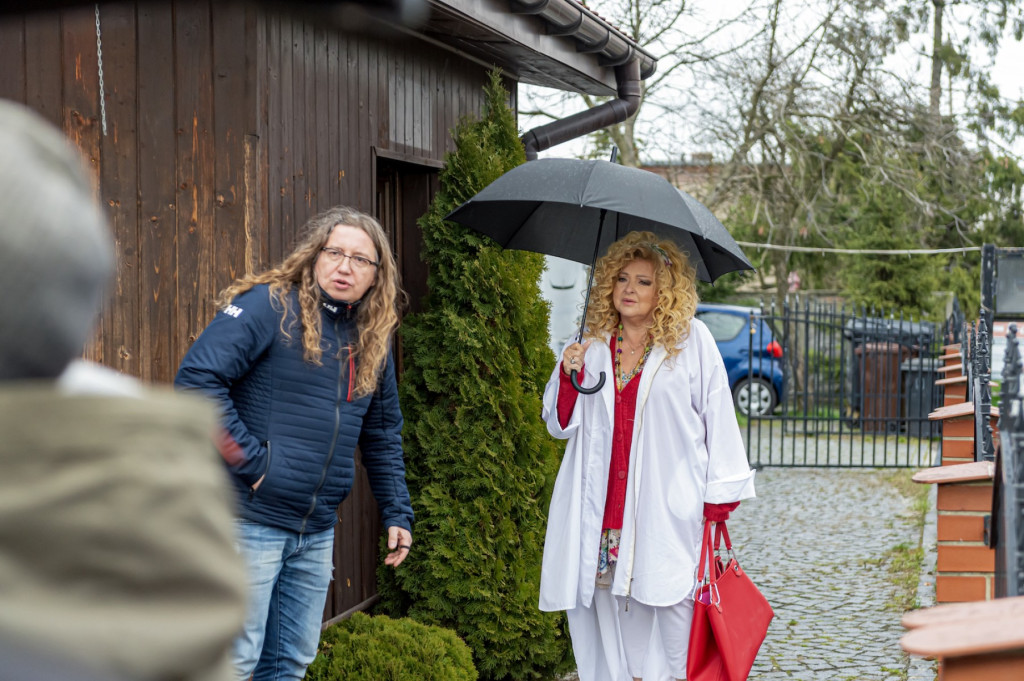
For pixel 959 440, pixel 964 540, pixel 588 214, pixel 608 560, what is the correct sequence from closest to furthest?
pixel 964 540
pixel 608 560
pixel 588 214
pixel 959 440

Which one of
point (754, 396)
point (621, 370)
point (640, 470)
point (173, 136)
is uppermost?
point (173, 136)

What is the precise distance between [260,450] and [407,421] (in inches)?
69.0

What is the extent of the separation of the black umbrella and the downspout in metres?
2.39

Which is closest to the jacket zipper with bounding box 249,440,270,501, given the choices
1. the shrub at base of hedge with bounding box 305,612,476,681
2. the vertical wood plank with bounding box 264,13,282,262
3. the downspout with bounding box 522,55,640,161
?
the vertical wood plank with bounding box 264,13,282,262

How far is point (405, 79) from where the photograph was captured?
207 inches

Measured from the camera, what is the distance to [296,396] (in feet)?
10.9

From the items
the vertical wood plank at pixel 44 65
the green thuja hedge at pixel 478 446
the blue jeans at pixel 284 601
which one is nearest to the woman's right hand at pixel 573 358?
the green thuja hedge at pixel 478 446

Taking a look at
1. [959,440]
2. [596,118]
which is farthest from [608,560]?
[596,118]

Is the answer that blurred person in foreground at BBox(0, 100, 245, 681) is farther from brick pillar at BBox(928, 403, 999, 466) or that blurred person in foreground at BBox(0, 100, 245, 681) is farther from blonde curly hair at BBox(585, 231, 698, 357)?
brick pillar at BBox(928, 403, 999, 466)

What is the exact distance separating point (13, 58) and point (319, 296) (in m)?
1.97

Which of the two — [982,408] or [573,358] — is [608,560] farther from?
[982,408]

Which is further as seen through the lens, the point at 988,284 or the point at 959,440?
the point at 988,284

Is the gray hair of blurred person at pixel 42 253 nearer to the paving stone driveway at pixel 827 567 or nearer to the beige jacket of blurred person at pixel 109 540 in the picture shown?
the beige jacket of blurred person at pixel 109 540

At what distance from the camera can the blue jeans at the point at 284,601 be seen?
10.8 ft
